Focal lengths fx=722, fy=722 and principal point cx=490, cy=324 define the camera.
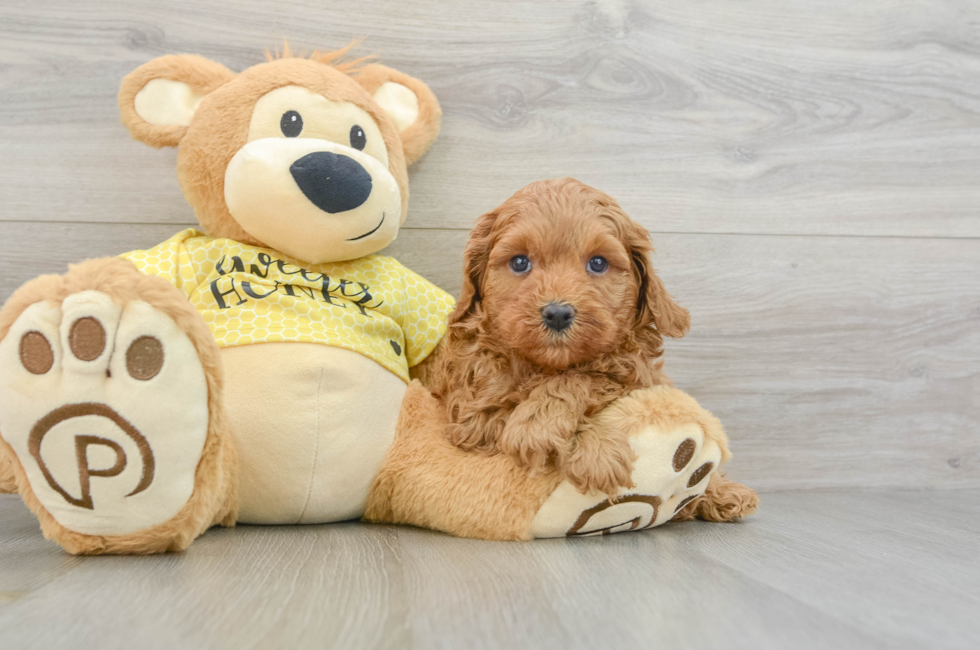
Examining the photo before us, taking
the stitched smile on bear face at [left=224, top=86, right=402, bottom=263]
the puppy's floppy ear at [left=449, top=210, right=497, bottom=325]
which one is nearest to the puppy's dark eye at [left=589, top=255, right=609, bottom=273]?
the puppy's floppy ear at [left=449, top=210, right=497, bottom=325]

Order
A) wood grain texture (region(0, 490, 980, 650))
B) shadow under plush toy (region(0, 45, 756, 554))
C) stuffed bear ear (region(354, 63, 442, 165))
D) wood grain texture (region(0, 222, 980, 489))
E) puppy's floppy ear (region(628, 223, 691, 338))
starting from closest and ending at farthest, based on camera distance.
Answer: wood grain texture (region(0, 490, 980, 650))
shadow under plush toy (region(0, 45, 756, 554))
puppy's floppy ear (region(628, 223, 691, 338))
stuffed bear ear (region(354, 63, 442, 165))
wood grain texture (region(0, 222, 980, 489))

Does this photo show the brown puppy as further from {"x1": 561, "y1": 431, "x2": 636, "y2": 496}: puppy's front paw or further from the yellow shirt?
the yellow shirt

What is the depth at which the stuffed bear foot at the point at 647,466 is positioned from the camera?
Result: 2.71 feet

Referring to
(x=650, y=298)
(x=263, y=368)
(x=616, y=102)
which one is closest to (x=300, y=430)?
(x=263, y=368)

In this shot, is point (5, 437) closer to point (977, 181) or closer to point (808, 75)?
point (808, 75)

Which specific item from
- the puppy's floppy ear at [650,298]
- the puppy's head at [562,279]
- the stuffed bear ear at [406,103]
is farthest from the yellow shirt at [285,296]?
the puppy's floppy ear at [650,298]

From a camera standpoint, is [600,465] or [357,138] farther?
[357,138]

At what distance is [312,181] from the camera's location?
34.4 inches

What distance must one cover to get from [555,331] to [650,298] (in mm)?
161

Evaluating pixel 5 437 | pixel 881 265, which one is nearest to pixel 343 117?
pixel 5 437

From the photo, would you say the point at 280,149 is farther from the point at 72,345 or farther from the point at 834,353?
the point at 834,353

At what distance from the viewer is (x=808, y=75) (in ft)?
4.25

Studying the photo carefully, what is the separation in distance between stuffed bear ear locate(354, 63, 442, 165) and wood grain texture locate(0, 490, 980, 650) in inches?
22.5

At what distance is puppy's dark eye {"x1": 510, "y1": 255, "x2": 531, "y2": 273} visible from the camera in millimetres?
872
